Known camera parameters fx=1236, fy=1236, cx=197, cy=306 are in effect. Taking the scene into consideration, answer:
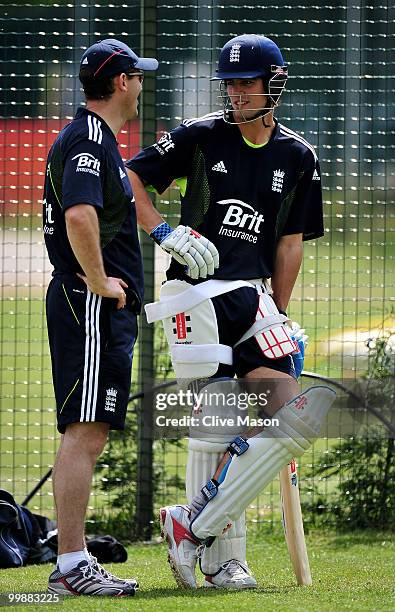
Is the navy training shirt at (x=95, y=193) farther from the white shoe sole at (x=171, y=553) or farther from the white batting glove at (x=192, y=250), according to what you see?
the white shoe sole at (x=171, y=553)

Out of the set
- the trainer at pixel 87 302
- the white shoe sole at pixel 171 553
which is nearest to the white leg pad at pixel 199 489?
the white shoe sole at pixel 171 553

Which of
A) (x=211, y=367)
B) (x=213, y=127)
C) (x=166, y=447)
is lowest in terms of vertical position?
(x=166, y=447)

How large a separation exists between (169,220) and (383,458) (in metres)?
2.01

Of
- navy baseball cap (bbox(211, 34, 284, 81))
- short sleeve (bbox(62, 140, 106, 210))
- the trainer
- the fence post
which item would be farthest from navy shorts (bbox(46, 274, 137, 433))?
the fence post

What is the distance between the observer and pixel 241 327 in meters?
4.97

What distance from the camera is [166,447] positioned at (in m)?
7.12

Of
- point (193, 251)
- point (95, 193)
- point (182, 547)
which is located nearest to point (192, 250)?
point (193, 251)

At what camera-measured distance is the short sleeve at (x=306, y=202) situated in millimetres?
5172

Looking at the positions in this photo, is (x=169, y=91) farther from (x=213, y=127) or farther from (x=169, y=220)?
(x=213, y=127)

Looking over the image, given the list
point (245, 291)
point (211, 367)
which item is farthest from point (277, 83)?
point (211, 367)

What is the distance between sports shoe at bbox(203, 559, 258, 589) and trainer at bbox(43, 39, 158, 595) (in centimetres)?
42

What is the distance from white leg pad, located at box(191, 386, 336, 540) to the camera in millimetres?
4742

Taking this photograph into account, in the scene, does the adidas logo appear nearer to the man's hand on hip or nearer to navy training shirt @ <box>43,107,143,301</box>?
navy training shirt @ <box>43,107,143,301</box>

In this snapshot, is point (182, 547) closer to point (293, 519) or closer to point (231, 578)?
point (231, 578)
